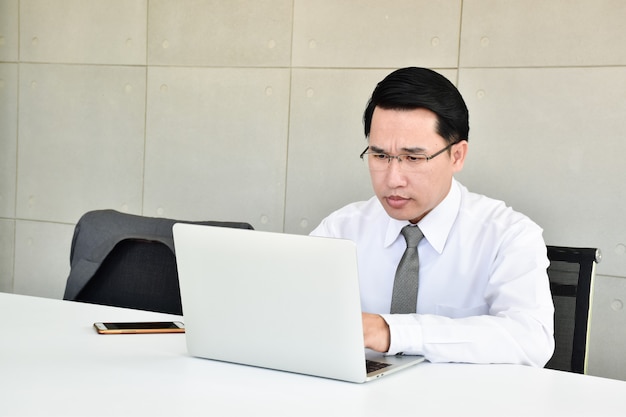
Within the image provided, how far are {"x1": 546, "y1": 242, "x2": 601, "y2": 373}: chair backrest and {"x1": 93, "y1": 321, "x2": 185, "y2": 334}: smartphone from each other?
106 cm

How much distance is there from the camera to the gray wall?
10.8 ft

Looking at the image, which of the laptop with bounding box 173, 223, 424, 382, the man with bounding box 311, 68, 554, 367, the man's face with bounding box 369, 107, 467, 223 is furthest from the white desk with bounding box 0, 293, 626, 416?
the man's face with bounding box 369, 107, 467, 223

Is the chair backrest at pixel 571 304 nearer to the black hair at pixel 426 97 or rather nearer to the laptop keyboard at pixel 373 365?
the black hair at pixel 426 97

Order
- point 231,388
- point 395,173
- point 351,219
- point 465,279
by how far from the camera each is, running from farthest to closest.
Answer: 1. point 351,219
2. point 465,279
3. point 395,173
4. point 231,388

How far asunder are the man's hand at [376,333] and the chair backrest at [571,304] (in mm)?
695

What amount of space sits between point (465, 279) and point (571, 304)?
1.00 ft

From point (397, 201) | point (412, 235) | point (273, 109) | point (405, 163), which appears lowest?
point (412, 235)

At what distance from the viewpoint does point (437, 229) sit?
7.72 ft

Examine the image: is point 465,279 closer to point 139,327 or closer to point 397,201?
point 397,201

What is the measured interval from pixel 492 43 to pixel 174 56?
1.69 metres

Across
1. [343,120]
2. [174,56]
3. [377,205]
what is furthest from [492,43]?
[174,56]

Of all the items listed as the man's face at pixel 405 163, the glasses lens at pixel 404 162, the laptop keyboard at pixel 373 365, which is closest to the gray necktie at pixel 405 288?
the man's face at pixel 405 163

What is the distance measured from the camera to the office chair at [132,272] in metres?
2.74

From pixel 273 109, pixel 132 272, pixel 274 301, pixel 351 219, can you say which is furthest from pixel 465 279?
pixel 273 109
